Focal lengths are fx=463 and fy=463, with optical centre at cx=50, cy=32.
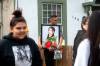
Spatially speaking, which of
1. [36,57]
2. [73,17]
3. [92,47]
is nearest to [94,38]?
[92,47]

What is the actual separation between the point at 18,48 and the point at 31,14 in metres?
11.5

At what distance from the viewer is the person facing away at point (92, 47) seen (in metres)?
5.04

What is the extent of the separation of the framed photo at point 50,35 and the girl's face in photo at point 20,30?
5.58 meters

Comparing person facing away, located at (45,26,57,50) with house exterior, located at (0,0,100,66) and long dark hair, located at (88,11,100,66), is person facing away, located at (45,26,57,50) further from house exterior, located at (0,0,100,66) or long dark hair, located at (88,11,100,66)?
long dark hair, located at (88,11,100,66)

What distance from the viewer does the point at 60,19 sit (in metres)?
18.5

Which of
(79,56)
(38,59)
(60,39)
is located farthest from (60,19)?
(79,56)

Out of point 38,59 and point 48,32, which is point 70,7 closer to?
point 48,32

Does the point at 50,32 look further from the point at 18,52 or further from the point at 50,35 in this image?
the point at 18,52

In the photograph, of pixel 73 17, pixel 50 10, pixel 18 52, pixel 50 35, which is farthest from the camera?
pixel 50 10

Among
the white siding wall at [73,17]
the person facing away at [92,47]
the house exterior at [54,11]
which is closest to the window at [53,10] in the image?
the house exterior at [54,11]

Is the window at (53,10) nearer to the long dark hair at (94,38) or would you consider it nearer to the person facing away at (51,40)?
the person facing away at (51,40)

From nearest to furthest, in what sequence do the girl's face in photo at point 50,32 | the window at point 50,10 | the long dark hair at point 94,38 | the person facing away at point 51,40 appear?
the long dark hair at point 94,38 < the person facing away at point 51,40 < the girl's face in photo at point 50,32 < the window at point 50,10

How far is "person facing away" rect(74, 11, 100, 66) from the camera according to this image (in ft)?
16.5

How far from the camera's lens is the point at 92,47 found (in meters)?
5.07
